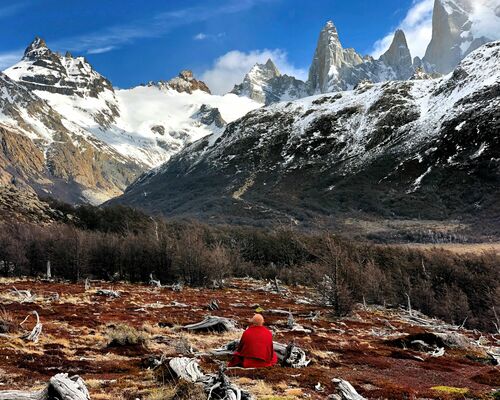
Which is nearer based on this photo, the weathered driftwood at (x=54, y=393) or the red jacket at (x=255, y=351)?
the weathered driftwood at (x=54, y=393)

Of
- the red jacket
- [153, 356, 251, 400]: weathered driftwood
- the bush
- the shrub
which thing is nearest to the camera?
[153, 356, 251, 400]: weathered driftwood

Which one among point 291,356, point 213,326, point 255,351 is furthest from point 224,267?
point 255,351

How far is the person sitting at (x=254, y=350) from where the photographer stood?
17453mm

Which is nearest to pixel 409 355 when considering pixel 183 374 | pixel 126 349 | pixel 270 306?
pixel 126 349

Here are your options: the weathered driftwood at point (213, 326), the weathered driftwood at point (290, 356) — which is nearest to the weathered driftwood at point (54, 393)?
the weathered driftwood at point (290, 356)

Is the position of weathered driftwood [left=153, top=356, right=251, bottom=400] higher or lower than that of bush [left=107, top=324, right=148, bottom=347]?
higher

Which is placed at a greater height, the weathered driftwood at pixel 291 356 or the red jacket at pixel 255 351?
the red jacket at pixel 255 351

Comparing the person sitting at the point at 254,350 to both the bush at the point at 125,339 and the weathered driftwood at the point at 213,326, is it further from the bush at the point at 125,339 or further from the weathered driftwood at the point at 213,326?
the weathered driftwood at the point at 213,326

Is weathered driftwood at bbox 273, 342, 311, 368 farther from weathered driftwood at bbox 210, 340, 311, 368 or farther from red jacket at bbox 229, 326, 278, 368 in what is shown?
red jacket at bbox 229, 326, 278, 368

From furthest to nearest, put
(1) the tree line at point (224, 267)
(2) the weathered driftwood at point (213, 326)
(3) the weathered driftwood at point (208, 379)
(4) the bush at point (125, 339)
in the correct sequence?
(1) the tree line at point (224, 267)
(2) the weathered driftwood at point (213, 326)
(4) the bush at point (125, 339)
(3) the weathered driftwood at point (208, 379)

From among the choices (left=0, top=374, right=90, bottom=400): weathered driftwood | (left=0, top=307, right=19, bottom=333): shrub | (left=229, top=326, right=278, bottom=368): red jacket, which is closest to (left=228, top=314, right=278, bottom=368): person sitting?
(left=229, top=326, right=278, bottom=368): red jacket

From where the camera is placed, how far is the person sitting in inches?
687

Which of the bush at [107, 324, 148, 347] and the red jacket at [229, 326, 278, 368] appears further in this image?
the bush at [107, 324, 148, 347]

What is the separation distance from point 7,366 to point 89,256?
84671mm
